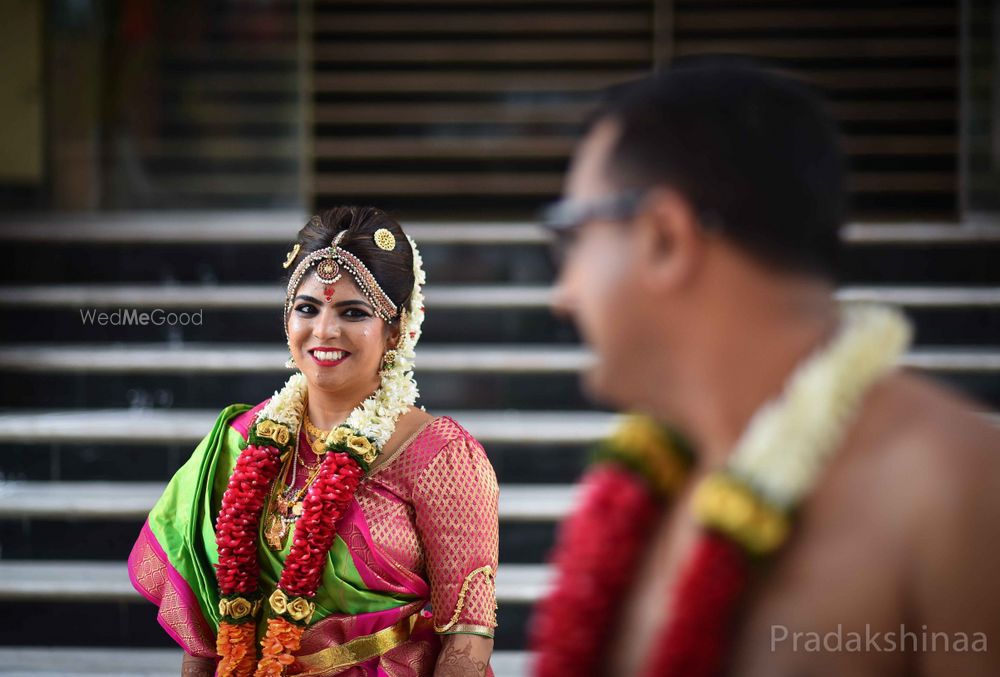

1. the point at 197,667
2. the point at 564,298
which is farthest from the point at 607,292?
the point at 197,667

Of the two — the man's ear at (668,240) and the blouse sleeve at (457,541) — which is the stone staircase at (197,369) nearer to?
the blouse sleeve at (457,541)

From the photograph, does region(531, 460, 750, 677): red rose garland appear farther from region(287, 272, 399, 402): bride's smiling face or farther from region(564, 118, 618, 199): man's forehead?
region(287, 272, 399, 402): bride's smiling face

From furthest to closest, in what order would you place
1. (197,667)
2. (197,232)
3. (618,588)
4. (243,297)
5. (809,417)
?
(197,232), (243,297), (197,667), (618,588), (809,417)

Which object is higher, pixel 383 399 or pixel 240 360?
pixel 383 399

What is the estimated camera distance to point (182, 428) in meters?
4.50

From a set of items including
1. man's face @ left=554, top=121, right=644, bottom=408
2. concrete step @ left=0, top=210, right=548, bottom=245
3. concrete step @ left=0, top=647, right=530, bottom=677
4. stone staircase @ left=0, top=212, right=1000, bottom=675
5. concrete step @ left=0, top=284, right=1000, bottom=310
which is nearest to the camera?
man's face @ left=554, top=121, right=644, bottom=408

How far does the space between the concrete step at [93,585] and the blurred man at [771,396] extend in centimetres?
325

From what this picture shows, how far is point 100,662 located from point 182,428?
37.6 inches

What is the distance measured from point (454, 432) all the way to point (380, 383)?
20 cm

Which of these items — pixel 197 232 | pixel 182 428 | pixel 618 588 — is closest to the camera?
pixel 618 588

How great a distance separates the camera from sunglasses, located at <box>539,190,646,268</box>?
0.91 meters

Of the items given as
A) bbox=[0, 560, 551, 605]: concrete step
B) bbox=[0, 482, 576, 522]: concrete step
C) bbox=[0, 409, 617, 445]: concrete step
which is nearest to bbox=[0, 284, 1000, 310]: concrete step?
bbox=[0, 409, 617, 445]: concrete step

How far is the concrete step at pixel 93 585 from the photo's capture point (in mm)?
4137

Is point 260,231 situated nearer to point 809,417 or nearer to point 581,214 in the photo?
point 581,214
